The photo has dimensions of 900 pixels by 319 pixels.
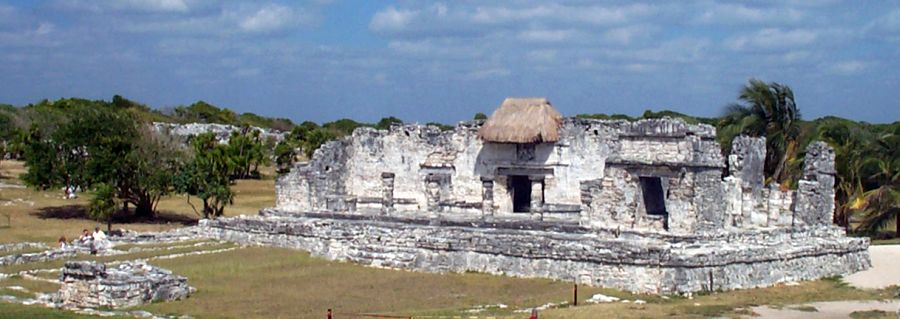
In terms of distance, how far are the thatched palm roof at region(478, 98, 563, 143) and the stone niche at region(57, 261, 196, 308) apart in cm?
1281

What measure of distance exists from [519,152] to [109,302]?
48.1 feet

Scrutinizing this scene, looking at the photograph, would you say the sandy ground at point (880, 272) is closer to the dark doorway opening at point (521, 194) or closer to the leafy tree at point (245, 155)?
the dark doorway opening at point (521, 194)

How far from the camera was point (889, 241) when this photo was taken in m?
28.9

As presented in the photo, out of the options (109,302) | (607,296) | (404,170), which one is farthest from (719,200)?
(109,302)

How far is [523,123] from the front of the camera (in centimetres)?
3077

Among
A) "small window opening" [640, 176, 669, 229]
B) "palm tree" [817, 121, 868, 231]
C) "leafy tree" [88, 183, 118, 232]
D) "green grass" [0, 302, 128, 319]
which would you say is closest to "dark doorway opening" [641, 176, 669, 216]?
"small window opening" [640, 176, 669, 229]

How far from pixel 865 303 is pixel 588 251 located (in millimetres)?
4778

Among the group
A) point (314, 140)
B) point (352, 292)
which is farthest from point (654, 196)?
point (314, 140)

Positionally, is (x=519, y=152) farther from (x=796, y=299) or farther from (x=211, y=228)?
(x=796, y=299)

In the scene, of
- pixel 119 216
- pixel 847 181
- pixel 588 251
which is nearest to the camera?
pixel 588 251

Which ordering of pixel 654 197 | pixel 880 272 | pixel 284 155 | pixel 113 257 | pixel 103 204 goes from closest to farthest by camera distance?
pixel 880 272, pixel 113 257, pixel 654 197, pixel 103 204, pixel 284 155

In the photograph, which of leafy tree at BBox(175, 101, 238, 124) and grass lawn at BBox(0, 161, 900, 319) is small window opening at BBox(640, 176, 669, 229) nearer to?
grass lawn at BBox(0, 161, 900, 319)

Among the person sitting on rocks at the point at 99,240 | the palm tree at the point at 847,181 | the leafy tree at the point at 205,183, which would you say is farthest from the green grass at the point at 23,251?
the palm tree at the point at 847,181

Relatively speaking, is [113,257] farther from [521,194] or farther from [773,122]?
[773,122]
